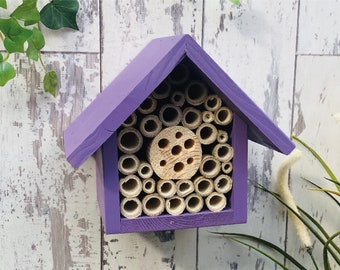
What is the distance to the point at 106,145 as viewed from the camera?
0.57 metres

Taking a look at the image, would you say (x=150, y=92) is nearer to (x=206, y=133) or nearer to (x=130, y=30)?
(x=206, y=133)

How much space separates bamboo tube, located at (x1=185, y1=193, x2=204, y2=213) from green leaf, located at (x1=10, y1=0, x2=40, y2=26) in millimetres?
340

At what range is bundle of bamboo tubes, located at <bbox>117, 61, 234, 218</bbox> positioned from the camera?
0.58 metres

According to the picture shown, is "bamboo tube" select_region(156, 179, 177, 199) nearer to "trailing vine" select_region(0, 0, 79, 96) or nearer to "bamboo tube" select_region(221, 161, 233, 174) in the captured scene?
"bamboo tube" select_region(221, 161, 233, 174)

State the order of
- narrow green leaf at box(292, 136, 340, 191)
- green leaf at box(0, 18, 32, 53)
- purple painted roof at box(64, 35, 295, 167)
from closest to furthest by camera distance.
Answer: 1. purple painted roof at box(64, 35, 295, 167)
2. green leaf at box(0, 18, 32, 53)
3. narrow green leaf at box(292, 136, 340, 191)

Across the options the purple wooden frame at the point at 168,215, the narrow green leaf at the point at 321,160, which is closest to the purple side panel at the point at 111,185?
the purple wooden frame at the point at 168,215

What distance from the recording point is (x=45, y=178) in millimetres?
745

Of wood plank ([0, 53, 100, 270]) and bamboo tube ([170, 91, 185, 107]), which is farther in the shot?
wood plank ([0, 53, 100, 270])

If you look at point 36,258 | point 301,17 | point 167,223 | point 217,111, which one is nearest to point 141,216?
point 167,223

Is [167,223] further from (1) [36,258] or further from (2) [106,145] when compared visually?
(1) [36,258]

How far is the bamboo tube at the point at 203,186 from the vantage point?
601 millimetres

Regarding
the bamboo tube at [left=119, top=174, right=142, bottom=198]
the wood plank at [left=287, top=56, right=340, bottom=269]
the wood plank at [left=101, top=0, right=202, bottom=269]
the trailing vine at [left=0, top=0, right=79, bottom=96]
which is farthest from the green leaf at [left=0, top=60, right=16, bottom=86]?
the wood plank at [left=287, top=56, right=340, bottom=269]

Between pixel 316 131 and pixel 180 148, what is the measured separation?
1.07ft

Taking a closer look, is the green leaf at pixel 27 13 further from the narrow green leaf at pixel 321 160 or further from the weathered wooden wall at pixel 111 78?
the narrow green leaf at pixel 321 160
